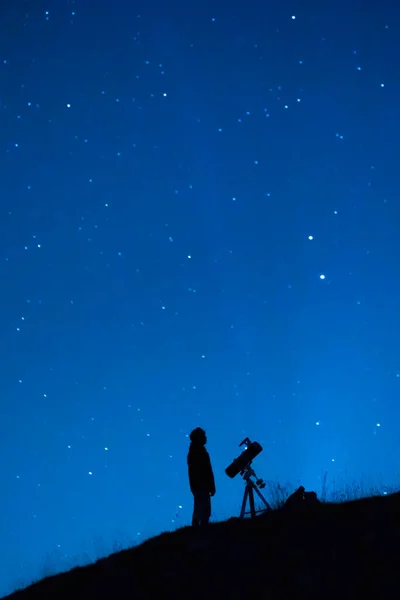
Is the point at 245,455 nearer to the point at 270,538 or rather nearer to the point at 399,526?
the point at 270,538

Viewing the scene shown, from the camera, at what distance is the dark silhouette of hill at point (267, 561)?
7062mm

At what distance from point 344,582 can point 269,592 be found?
731 millimetres

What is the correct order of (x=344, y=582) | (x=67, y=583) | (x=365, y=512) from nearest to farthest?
(x=344, y=582) < (x=365, y=512) < (x=67, y=583)

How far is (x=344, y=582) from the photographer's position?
6.93 meters

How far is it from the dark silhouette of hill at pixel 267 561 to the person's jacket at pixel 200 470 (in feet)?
2.79

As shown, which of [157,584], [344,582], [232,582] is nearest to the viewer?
[344,582]

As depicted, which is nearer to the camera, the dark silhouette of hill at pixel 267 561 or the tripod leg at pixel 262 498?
the dark silhouette of hill at pixel 267 561

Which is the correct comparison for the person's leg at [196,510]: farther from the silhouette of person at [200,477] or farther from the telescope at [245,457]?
the telescope at [245,457]

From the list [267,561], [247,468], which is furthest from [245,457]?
[267,561]

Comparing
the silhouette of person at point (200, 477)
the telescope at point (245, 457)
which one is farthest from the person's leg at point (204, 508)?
the telescope at point (245, 457)

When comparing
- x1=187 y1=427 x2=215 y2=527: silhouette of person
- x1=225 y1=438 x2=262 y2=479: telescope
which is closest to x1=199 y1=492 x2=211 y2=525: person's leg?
x1=187 y1=427 x2=215 y2=527: silhouette of person

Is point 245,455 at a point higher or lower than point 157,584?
higher

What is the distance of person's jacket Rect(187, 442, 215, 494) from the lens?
35.6 ft

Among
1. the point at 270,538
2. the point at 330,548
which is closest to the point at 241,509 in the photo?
the point at 270,538
